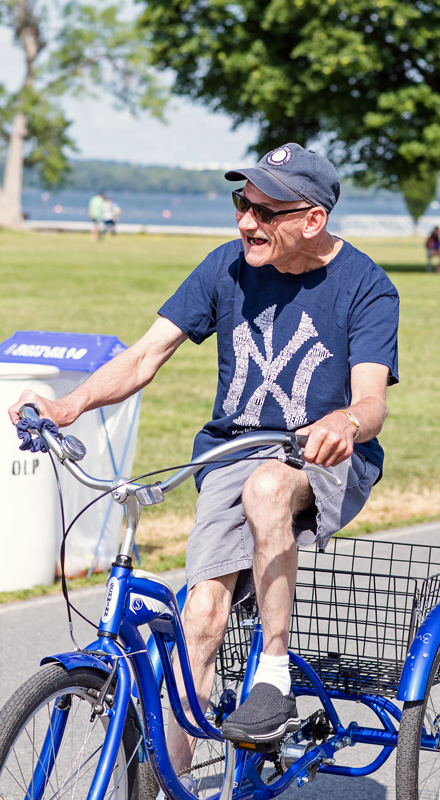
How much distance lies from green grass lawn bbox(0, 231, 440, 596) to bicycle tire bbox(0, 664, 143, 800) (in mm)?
4525

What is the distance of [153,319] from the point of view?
17547 millimetres

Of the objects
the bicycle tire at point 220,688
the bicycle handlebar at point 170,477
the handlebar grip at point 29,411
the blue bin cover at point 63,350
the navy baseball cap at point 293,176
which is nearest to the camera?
the bicycle handlebar at point 170,477

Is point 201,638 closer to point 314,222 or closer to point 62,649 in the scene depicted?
point 314,222

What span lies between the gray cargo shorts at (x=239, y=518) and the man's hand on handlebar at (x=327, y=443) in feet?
1.34

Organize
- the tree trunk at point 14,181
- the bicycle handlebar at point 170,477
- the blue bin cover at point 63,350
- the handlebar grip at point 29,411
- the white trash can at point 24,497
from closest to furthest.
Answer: the bicycle handlebar at point 170,477 < the handlebar grip at point 29,411 < the white trash can at point 24,497 < the blue bin cover at point 63,350 < the tree trunk at point 14,181

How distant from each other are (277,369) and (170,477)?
2.47 feet

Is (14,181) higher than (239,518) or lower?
higher

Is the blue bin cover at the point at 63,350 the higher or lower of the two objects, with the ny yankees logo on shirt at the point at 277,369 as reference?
higher

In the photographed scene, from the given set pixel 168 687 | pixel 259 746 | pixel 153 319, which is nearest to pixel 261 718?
pixel 259 746

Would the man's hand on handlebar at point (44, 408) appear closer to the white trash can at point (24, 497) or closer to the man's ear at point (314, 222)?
the man's ear at point (314, 222)

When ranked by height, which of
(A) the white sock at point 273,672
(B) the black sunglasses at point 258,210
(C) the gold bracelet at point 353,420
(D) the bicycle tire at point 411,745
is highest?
(B) the black sunglasses at point 258,210

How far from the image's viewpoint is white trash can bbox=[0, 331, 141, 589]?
5.37 meters

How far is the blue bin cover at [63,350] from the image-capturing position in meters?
5.30

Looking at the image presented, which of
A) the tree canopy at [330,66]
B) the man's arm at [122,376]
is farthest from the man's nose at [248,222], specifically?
the tree canopy at [330,66]
